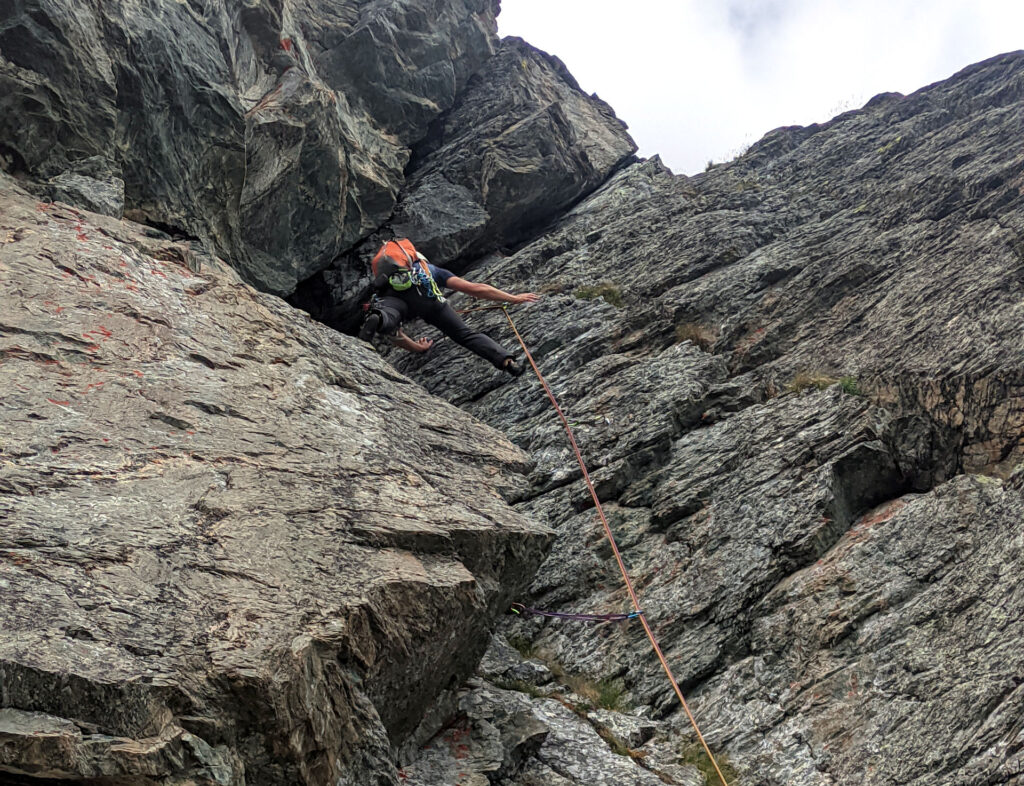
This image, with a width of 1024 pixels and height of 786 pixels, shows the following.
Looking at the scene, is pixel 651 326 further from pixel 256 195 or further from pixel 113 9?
pixel 113 9

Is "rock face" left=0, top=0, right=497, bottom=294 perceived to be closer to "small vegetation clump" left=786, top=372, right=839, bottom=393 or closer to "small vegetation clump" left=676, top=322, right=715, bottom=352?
"small vegetation clump" left=676, top=322, right=715, bottom=352

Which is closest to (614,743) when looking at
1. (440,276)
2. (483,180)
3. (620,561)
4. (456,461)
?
(620,561)

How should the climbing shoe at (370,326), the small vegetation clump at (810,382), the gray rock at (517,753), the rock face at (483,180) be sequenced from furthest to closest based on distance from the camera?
1. the rock face at (483,180)
2. the climbing shoe at (370,326)
3. the small vegetation clump at (810,382)
4. the gray rock at (517,753)

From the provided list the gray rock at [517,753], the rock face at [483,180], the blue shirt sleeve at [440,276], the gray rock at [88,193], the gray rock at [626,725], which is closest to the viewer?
the gray rock at [517,753]

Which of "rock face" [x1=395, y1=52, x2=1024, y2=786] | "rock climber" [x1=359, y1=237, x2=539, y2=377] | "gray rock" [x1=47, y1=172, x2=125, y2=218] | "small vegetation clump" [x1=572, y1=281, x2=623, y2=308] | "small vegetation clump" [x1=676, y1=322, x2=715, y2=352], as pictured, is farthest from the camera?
"small vegetation clump" [x1=572, y1=281, x2=623, y2=308]

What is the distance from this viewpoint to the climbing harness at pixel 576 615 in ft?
30.6

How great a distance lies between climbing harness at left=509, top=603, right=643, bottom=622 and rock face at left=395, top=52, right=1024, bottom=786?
11cm

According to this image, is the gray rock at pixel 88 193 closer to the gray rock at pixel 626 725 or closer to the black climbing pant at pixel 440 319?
the black climbing pant at pixel 440 319

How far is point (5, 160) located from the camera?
384 inches

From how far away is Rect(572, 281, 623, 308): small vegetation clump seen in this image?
14523mm

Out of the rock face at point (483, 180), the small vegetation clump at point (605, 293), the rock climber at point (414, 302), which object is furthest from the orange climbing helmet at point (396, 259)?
the small vegetation clump at point (605, 293)

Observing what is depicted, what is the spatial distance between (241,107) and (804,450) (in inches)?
365

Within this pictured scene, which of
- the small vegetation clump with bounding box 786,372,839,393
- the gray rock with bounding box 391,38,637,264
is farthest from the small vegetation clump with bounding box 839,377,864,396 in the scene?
the gray rock with bounding box 391,38,637,264

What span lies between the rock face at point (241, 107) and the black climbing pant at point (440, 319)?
2.14 meters
